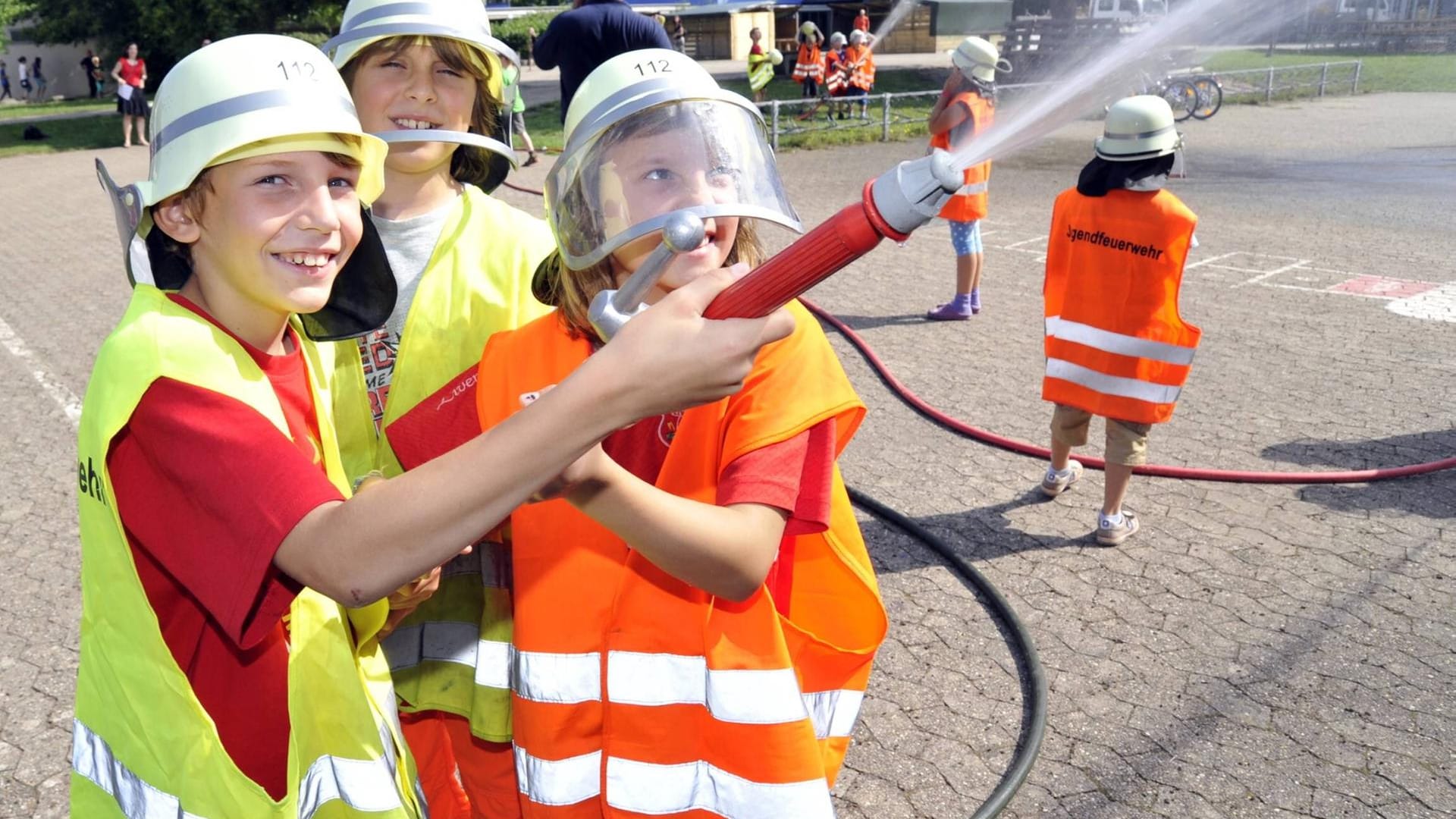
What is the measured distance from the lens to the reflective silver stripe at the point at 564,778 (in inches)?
82.4

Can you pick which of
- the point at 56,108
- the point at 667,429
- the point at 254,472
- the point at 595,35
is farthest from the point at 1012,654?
the point at 56,108

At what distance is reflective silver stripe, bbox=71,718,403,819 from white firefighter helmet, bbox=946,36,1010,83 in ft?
24.0

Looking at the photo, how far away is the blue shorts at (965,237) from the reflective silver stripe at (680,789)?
7.57 meters

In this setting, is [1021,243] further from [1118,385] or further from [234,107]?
[234,107]

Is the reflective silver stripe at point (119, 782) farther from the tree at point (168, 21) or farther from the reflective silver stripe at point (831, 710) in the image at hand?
the tree at point (168, 21)

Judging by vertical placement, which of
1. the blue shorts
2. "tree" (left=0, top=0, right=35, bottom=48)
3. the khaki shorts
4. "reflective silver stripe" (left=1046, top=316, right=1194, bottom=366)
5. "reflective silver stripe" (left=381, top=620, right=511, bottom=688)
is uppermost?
"tree" (left=0, top=0, right=35, bottom=48)

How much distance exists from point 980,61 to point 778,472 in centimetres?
715

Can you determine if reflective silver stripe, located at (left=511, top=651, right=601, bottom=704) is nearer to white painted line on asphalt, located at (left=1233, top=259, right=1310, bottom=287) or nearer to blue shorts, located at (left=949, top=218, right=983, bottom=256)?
blue shorts, located at (left=949, top=218, right=983, bottom=256)

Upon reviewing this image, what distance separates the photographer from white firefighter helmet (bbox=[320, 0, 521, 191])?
2.52 metres

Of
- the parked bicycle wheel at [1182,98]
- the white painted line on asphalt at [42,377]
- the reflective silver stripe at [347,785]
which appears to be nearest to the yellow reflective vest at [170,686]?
the reflective silver stripe at [347,785]

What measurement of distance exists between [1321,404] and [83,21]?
1602 inches

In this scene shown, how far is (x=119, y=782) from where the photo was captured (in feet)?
6.12

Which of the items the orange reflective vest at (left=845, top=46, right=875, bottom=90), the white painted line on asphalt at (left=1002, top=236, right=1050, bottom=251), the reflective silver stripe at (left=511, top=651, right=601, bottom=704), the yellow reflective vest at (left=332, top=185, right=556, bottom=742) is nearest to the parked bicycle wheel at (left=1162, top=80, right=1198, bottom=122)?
the orange reflective vest at (left=845, top=46, right=875, bottom=90)

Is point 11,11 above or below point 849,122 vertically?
above
